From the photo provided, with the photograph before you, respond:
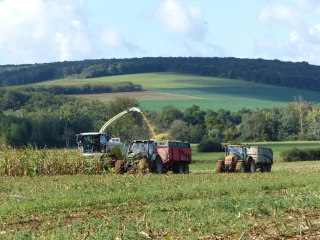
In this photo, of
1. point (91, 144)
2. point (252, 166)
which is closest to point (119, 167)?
point (91, 144)

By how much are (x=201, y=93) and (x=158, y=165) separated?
302 ft

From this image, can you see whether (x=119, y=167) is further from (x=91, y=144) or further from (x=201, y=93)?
(x=201, y=93)

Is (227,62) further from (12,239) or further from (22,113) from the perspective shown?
(12,239)

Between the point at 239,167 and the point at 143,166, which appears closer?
the point at 143,166

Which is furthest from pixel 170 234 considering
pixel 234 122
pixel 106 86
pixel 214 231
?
pixel 106 86

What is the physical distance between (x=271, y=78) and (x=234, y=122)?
141ft

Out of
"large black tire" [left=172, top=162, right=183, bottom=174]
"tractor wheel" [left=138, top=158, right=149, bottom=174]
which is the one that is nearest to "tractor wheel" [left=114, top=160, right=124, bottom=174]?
"tractor wheel" [left=138, top=158, right=149, bottom=174]

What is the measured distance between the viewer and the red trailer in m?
37.0

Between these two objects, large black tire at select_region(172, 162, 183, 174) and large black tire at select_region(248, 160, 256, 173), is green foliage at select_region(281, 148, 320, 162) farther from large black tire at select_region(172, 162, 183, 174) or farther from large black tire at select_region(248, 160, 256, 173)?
large black tire at select_region(172, 162, 183, 174)

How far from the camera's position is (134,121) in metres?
66.1

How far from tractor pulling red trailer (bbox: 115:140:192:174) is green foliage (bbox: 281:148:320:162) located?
26.1m

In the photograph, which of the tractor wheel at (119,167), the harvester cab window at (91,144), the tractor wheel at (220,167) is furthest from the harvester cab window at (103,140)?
the tractor wheel at (220,167)

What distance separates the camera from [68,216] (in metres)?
16.0

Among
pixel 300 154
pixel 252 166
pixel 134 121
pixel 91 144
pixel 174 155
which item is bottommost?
pixel 300 154
